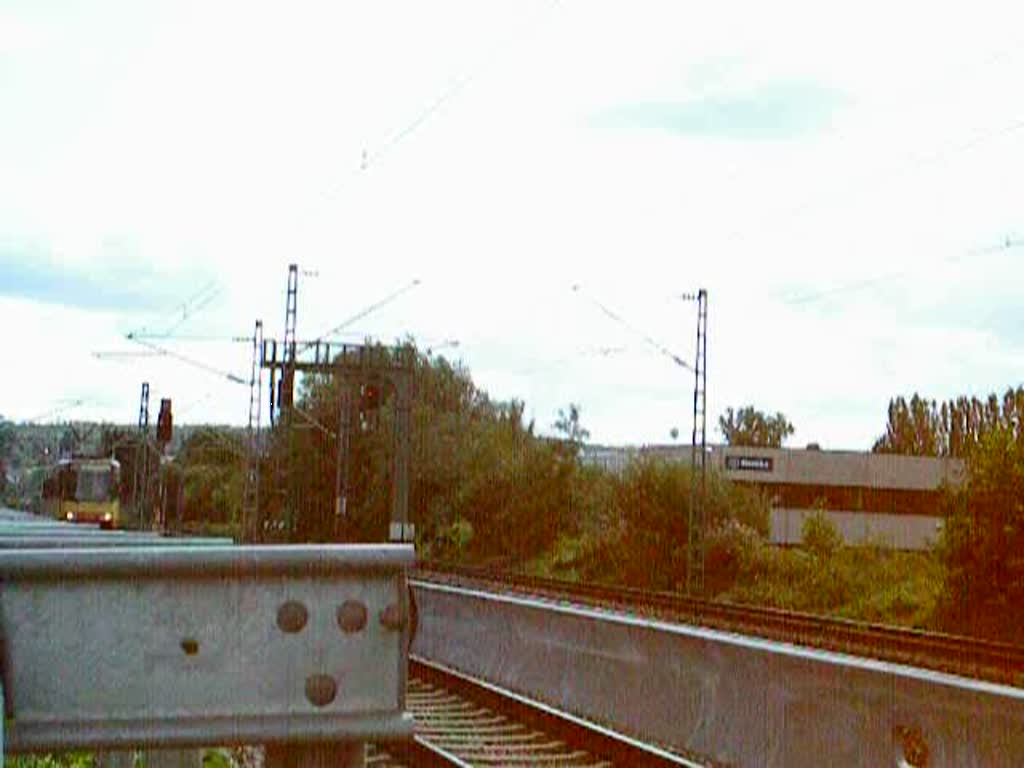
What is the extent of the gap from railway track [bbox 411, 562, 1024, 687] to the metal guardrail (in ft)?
60.0

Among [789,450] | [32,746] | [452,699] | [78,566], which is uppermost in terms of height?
[789,450]

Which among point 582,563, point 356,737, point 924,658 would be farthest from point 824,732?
point 582,563

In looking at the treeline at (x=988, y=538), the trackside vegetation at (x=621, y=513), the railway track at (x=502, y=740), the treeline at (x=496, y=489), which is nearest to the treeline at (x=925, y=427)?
the trackside vegetation at (x=621, y=513)

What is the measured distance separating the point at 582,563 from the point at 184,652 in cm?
6469

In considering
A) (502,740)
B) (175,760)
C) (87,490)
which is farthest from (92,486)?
(175,760)

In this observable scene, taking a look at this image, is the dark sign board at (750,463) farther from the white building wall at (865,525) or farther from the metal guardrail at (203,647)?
the metal guardrail at (203,647)

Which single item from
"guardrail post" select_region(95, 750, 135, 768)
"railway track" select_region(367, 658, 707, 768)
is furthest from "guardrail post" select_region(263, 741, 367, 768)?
"railway track" select_region(367, 658, 707, 768)

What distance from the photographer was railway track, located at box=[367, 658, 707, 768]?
1269 cm

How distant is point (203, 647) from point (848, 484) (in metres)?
87.3

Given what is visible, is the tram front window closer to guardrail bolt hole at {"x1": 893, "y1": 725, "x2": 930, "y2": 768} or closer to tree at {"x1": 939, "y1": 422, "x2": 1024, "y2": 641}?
tree at {"x1": 939, "y1": 422, "x2": 1024, "y2": 641}

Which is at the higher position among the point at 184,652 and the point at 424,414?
the point at 424,414

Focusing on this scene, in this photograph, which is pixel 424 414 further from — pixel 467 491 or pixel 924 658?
pixel 924 658

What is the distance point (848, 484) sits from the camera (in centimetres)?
8812

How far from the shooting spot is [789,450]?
87.4 metres
